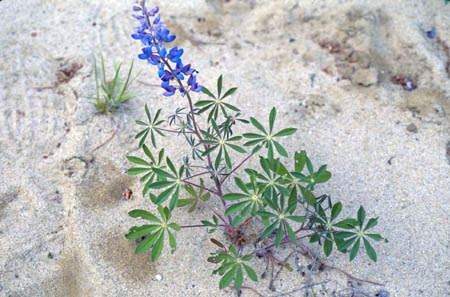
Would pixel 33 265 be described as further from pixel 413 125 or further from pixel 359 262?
pixel 413 125

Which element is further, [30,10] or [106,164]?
[30,10]

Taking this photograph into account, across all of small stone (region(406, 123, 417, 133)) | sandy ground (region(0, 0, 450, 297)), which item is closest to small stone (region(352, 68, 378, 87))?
sandy ground (region(0, 0, 450, 297))

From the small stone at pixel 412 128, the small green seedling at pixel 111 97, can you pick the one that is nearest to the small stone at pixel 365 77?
the small stone at pixel 412 128

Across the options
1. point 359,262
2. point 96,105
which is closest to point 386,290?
point 359,262

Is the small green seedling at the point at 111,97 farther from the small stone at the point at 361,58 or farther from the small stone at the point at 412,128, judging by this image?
the small stone at the point at 412,128

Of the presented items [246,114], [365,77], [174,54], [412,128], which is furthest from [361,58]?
[174,54]
